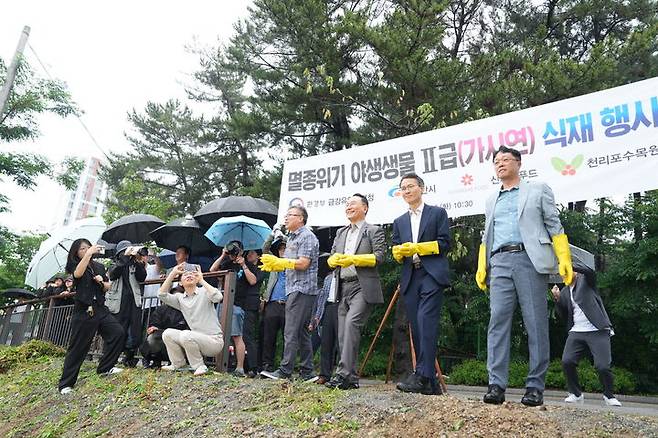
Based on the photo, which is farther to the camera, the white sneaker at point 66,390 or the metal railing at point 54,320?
the metal railing at point 54,320

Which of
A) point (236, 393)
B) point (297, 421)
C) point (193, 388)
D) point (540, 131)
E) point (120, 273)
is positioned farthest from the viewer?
point (120, 273)

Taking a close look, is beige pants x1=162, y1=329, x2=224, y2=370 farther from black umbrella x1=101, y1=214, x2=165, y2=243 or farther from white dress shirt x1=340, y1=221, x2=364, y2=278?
black umbrella x1=101, y1=214, x2=165, y2=243

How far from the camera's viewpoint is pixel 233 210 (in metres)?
7.61

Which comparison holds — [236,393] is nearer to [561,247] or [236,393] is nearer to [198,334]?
[198,334]

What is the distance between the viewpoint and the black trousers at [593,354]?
5.13 m

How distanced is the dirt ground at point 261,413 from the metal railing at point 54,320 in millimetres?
755

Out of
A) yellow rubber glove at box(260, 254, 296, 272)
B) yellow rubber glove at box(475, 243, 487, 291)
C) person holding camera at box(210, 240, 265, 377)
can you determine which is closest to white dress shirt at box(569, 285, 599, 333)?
yellow rubber glove at box(475, 243, 487, 291)

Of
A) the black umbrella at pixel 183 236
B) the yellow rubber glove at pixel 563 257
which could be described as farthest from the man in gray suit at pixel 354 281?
the black umbrella at pixel 183 236

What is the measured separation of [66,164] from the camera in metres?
16.4

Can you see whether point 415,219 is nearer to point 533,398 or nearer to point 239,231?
point 533,398

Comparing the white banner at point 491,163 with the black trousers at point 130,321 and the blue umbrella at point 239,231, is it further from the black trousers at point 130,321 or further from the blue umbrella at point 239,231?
the black trousers at point 130,321

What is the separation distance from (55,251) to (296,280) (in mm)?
5737

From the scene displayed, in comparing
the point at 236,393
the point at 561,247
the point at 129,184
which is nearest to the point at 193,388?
the point at 236,393

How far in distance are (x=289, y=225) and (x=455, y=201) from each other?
2276 mm
